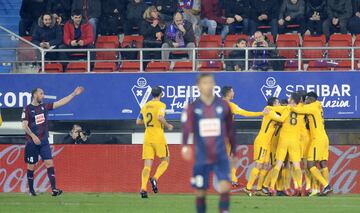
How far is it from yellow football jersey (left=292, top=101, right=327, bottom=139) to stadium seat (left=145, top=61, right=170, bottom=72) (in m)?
6.02

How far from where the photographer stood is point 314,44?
30.0 meters

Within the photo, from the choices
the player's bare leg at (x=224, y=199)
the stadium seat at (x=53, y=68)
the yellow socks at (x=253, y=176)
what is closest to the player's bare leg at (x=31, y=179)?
the yellow socks at (x=253, y=176)

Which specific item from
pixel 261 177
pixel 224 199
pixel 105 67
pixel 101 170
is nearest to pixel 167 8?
pixel 105 67

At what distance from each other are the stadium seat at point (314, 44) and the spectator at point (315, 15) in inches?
26.5

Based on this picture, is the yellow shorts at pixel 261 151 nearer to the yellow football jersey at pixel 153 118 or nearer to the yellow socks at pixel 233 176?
the yellow socks at pixel 233 176

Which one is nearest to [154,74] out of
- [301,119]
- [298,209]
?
[301,119]

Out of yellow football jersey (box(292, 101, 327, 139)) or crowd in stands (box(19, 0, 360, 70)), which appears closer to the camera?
yellow football jersey (box(292, 101, 327, 139))

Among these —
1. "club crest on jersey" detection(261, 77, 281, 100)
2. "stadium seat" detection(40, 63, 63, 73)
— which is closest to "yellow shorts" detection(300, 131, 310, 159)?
"club crest on jersey" detection(261, 77, 281, 100)

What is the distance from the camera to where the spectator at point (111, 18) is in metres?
31.7

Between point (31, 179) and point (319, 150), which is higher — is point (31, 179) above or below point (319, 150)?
below

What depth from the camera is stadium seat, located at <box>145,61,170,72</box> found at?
29938 millimetres

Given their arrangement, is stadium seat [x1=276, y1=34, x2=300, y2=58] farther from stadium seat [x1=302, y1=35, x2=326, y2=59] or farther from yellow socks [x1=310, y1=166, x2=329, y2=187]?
yellow socks [x1=310, y1=166, x2=329, y2=187]

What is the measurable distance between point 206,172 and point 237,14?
52.6 feet

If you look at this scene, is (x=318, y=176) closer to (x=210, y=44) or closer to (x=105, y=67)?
(x=210, y=44)
